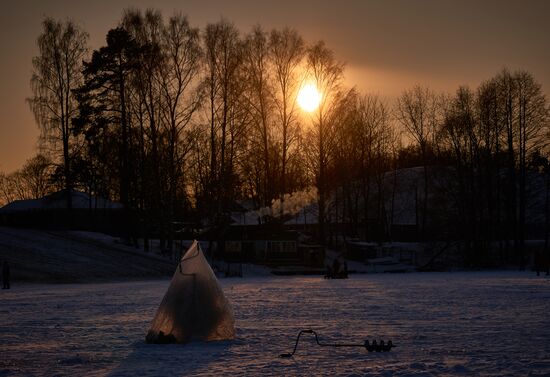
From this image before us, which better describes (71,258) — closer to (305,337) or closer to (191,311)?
(191,311)

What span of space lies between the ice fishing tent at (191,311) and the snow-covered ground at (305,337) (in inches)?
13.2

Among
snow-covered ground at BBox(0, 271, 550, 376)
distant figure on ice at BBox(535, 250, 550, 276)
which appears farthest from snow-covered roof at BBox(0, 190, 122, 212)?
distant figure on ice at BBox(535, 250, 550, 276)

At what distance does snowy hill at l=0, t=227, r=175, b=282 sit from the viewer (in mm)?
41281

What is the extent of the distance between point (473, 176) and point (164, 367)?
5124 cm

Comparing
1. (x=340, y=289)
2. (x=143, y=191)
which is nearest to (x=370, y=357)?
(x=340, y=289)

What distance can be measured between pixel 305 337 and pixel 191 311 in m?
2.58

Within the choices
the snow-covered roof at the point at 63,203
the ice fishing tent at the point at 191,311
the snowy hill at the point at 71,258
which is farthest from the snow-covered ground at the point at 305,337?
the snow-covered roof at the point at 63,203

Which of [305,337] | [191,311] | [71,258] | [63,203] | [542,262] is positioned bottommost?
[305,337]

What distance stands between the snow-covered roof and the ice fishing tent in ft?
147

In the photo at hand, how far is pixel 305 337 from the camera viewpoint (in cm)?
1577

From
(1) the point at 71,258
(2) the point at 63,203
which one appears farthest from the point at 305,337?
(2) the point at 63,203

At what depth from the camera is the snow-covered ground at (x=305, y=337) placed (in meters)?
12.5

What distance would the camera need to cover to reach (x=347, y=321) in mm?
18578

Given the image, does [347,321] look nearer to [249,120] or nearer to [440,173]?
[249,120]
